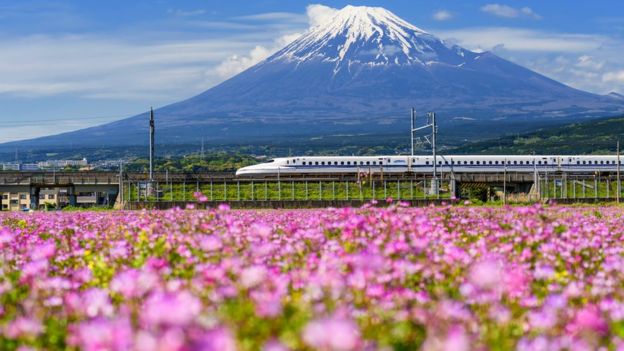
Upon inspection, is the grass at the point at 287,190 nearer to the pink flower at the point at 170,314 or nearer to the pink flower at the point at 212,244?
the pink flower at the point at 212,244

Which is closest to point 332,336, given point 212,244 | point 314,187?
point 212,244

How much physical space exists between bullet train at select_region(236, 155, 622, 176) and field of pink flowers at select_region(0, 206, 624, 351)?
69966 millimetres

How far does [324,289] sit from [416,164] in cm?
7736

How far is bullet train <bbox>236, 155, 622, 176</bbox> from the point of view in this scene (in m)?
80.8

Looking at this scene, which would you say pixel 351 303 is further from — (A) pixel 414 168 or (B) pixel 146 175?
(A) pixel 414 168

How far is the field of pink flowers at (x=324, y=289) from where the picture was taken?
418cm

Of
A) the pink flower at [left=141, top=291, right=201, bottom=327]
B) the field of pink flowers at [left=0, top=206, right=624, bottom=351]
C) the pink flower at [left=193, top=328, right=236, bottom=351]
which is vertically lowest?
the field of pink flowers at [left=0, top=206, right=624, bottom=351]

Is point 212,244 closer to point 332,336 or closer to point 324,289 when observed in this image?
point 324,289

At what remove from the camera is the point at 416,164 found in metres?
82.2

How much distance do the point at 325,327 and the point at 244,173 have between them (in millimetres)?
78244

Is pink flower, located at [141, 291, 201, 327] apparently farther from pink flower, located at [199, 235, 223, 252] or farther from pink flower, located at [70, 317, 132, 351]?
pink flower, located at [199, 235, 223, 252]

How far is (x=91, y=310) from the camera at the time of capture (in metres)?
5.10

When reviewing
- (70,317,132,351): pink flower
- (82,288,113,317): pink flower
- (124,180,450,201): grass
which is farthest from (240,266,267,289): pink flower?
(124,180,450,201): grass

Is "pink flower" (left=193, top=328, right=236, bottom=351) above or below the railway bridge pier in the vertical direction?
above
